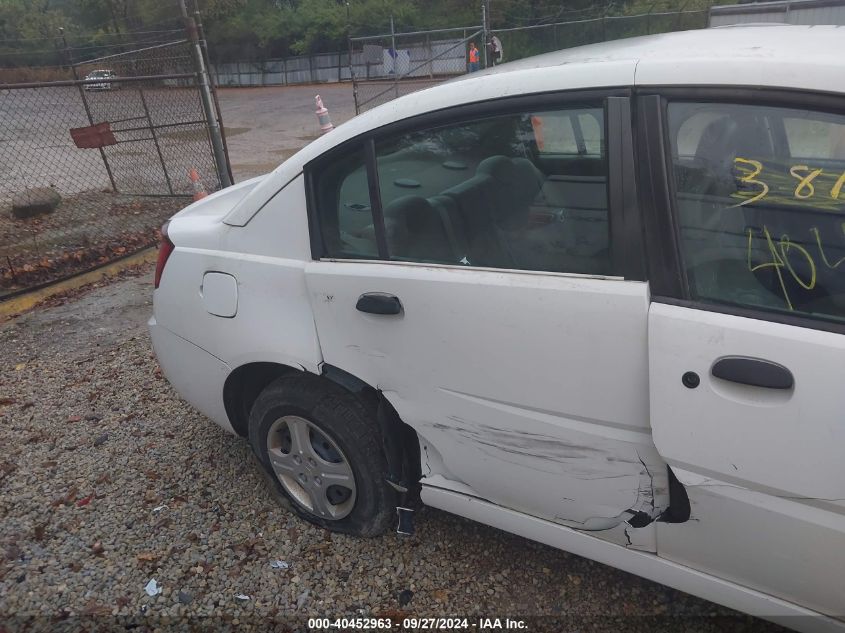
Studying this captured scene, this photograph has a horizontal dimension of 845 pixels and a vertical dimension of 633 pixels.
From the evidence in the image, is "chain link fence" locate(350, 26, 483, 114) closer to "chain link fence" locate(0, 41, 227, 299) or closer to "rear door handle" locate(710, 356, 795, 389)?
"chain link fence" locate(0, 41, 227, 299)

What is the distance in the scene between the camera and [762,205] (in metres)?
1.62

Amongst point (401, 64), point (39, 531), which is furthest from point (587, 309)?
point (401, 64)

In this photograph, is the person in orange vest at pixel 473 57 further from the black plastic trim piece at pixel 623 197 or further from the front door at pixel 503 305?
the black plastic trim piece at pixel 623 197

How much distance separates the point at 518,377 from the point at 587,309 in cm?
32

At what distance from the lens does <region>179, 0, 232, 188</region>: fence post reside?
6.41 meters

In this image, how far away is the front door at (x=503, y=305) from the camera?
5.83 ft

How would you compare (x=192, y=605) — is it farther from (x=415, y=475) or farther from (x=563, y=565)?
(x=563, y=565)

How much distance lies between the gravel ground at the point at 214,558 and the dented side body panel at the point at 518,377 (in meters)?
0.44

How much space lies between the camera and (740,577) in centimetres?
174

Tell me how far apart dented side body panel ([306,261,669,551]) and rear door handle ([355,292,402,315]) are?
0.08 feet

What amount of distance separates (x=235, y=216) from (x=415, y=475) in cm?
129

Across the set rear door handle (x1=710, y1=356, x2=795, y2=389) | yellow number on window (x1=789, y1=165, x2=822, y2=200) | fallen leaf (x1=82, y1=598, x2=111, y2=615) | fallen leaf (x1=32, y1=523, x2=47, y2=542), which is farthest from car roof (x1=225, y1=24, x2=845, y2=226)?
fallen leaf (x1=32, y1=523, x2=47, y2=542)

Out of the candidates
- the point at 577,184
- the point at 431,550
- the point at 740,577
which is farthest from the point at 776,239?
the point at 431,550

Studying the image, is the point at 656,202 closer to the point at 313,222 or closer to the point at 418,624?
the point at 313,222
